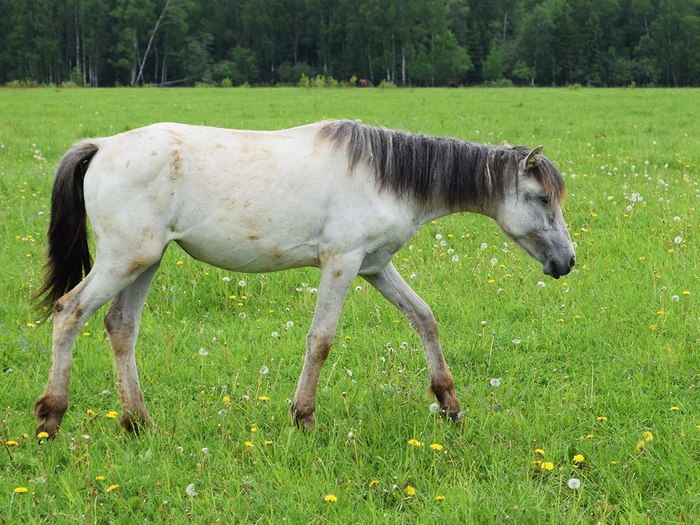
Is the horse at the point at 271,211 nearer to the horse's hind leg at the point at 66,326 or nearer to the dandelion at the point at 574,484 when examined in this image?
the horse's hind leg at the point at 66,326

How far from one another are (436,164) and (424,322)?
112 centimetres

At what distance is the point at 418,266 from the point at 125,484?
15.5 feet

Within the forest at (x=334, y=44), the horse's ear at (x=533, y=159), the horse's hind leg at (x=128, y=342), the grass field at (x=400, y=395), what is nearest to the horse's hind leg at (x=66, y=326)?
the grass field at (x=400, y=395)

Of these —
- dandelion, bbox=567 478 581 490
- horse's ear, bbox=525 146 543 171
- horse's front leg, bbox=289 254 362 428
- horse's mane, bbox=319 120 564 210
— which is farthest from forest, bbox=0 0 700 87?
dandelion, bbox=567 478 581 490

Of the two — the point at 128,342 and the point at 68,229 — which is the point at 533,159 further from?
the point at 68,229

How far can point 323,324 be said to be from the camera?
15.5ft

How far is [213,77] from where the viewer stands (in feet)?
284

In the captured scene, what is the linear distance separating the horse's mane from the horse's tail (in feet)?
5.24

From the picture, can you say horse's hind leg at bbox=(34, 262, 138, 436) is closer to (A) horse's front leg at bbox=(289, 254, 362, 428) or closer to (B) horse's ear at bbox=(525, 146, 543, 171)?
(A) horse's front leg at bbox=(289, 254, 362, 428)

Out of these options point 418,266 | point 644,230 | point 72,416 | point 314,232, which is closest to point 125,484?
point 72,416

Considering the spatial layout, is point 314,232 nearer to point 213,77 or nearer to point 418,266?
point 418,266

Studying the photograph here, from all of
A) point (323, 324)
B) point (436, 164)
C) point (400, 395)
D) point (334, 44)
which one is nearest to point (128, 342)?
point (323, 324)

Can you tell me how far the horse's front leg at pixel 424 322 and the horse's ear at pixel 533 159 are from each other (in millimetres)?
1167

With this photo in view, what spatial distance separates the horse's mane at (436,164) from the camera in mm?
4855
